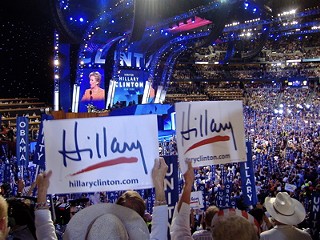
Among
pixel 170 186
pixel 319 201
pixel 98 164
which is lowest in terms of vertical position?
pixel 319 201

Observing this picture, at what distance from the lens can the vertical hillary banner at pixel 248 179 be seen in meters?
4.97

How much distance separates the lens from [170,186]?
15.0 ft

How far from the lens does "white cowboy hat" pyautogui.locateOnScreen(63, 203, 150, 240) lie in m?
1.69

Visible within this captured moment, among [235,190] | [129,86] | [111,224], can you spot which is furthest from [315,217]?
[129,86]

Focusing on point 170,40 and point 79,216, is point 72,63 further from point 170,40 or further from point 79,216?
point 79,216

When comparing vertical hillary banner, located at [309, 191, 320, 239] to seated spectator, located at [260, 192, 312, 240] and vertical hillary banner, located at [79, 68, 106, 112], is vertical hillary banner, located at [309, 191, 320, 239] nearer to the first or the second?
seated spectator, located at [260, 192, 312, 240]

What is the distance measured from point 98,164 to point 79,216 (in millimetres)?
1091

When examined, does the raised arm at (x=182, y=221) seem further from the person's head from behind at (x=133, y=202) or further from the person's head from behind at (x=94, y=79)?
Result: the person's head from behind at (x=94, y=79)

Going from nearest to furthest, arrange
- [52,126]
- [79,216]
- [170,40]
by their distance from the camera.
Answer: [79,216]
[52,126]
[170,40]

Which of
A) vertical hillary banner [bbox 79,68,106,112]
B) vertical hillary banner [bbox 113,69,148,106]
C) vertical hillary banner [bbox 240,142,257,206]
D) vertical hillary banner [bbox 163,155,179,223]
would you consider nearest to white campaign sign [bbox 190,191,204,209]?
vertical hillary banner [bbox 240,142,257,206]

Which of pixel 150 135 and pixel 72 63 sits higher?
pixel 72 63

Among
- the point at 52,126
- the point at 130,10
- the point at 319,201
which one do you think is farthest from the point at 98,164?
the point at 130,10

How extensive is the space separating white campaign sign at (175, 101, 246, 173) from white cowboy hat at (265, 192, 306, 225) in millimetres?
484

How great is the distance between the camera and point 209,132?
3271 mm
